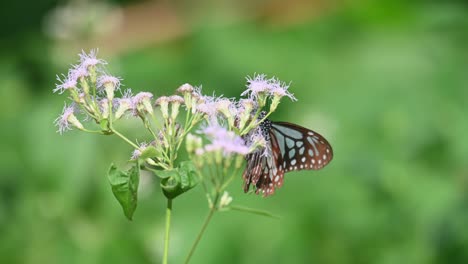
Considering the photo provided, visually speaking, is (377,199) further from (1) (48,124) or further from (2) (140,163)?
(2) (140,163)

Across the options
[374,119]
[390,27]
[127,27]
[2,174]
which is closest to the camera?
[2,174]

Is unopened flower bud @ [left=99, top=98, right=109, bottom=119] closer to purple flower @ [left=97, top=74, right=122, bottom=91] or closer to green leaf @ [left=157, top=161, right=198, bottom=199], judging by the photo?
purple flower @ [left=97, top=74, right=122, bottom=91]

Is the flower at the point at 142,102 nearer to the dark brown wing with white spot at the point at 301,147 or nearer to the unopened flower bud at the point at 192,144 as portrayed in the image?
the unopened flower bud at the point at 192,144

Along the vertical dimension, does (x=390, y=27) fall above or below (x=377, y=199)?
above

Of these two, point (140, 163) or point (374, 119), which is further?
point (374, 119)

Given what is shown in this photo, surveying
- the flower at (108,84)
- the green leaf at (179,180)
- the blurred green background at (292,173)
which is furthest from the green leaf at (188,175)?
the blurred green background at (292,173)

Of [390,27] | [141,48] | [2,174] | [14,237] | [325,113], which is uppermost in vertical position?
[390,27]

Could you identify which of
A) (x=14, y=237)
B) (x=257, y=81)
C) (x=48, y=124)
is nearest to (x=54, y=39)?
(x=48, y=124)
